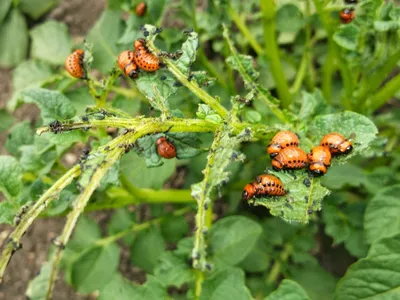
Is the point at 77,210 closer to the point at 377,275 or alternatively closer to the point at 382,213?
the point at 377,275

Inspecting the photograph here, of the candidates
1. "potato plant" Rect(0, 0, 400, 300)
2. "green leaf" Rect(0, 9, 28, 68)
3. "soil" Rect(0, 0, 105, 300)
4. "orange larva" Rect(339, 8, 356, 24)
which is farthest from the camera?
"green leaf" Rect(0, 9, 28, 68)

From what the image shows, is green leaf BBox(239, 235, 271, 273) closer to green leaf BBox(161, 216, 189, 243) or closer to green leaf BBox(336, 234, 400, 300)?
green leaf BBox(161, 216, 189, 243)

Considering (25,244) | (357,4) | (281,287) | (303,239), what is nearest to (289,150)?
(281,287)

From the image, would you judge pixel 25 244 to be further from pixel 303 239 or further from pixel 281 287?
pixel 281 287

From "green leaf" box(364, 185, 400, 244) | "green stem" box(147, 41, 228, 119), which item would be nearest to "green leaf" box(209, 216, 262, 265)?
"green leaf" box(364, 185, 400, 244)

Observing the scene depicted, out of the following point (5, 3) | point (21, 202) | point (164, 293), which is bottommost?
point (164, 293)
